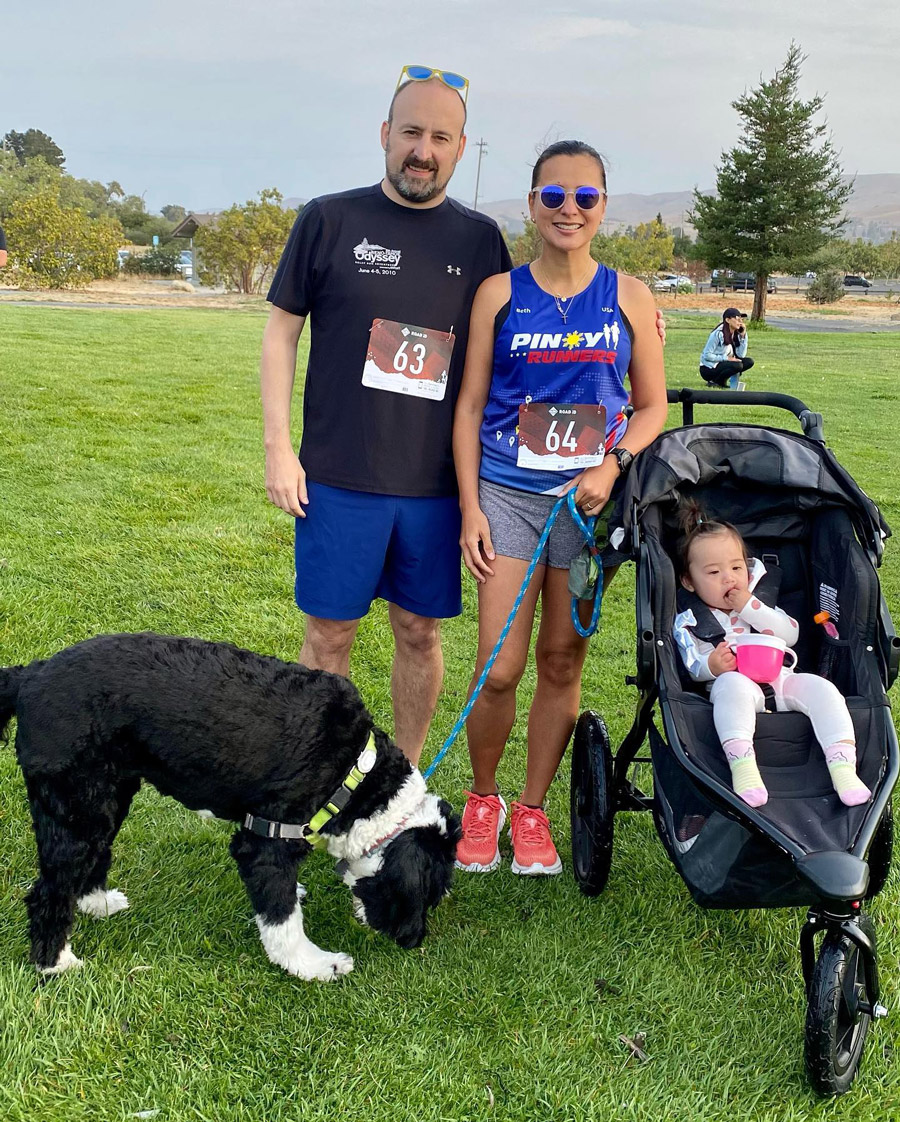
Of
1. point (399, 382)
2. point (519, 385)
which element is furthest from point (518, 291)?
point (399, 382)

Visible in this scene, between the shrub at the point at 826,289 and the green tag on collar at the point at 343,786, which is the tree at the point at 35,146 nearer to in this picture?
the shrub at the point at 826,289

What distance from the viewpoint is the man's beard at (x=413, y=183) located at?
2859 millimetres

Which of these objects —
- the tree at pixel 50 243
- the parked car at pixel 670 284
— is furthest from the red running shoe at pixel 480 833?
the parked car at pixel 670 284

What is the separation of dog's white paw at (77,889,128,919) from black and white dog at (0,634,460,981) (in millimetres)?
68

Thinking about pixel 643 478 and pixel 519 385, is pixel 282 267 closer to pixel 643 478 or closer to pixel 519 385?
pixel 519 385

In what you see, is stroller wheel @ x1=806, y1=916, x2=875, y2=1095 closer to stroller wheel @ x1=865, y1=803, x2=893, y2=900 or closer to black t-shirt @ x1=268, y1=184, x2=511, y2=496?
stroller wheel @ x1=865, y1=803, x2=893, y2=900

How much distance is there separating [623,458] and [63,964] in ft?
7.74

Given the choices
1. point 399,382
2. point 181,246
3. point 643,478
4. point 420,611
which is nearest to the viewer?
point 643,478

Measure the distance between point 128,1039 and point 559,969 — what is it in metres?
1.29

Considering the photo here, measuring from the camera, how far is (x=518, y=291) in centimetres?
288

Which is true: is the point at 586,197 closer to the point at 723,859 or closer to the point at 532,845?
the point at 723,859

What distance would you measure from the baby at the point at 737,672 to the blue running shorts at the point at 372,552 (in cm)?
89

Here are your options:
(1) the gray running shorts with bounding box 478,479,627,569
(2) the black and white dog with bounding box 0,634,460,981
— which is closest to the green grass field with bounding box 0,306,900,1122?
(2) the black and white dog with bounding box 0,634,460,981

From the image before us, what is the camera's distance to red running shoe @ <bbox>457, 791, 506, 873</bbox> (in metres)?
3.18
